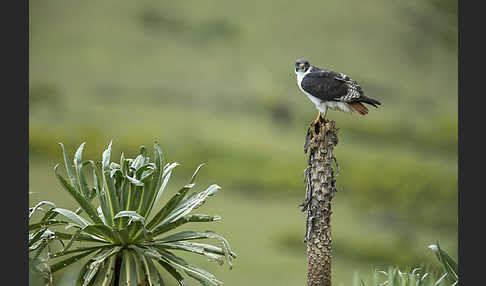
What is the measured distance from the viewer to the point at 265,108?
532cm

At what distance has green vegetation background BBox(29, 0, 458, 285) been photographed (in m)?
5.09

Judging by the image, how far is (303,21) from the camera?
532 cm

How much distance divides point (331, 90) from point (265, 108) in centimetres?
217

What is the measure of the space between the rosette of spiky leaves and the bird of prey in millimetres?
745

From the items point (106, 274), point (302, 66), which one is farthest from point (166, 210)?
point (302, 66)

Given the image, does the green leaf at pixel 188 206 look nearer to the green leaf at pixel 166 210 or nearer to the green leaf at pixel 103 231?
the green leaf at pixel 166 210

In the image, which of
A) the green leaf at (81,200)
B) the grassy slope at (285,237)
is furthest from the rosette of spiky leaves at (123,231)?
the grassy slope at (285,237)

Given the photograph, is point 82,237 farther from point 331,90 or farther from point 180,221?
point 331,90

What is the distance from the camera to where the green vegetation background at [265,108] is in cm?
509

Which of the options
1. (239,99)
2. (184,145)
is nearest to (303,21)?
(239,99)

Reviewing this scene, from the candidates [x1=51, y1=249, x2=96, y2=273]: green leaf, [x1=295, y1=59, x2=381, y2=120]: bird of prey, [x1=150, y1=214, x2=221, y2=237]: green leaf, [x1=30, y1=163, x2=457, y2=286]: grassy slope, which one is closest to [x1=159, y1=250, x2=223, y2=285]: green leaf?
[x1=150, y1=214, x2=221, y2=237]: green leaf

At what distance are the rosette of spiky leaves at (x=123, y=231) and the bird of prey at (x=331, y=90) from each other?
0.74 metres

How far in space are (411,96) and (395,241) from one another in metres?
1.32

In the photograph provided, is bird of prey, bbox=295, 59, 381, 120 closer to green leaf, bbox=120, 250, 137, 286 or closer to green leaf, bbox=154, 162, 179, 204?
green leaf, bbox=154, 162, 179, 204
